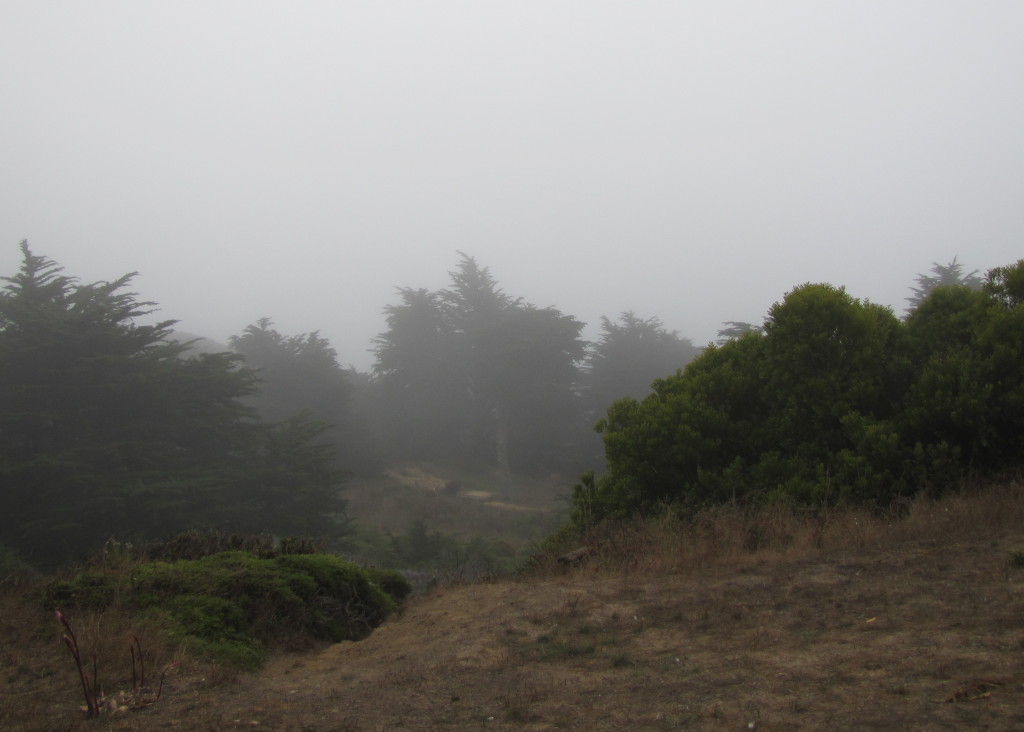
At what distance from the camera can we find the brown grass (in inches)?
140

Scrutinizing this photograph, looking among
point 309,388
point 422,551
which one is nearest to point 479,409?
point 309,388

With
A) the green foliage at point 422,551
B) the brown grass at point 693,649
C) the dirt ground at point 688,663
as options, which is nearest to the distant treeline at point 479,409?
the brown grass at point 693,649

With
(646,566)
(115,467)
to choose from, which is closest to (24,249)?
(115,467)

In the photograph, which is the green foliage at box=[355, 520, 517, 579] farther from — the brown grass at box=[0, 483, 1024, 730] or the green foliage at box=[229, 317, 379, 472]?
the green foliage at box=[229, 317, 379, 472]

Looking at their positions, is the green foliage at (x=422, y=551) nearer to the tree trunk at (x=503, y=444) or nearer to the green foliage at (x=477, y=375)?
the tree trunk at (x=503, y=444)

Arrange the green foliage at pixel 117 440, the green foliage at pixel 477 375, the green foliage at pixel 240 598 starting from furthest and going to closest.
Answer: the green foliage at pixel 477 375 < the green foliage at pixel 117 440 < the green foliage at pixel 240 598

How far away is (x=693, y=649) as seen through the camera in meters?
4.64

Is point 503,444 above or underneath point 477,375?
underneath

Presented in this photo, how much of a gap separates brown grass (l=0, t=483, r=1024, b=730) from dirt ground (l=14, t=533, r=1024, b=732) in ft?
0.06

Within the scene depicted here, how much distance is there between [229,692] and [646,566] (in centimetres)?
393

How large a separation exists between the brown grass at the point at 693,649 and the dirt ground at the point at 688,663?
0.02m

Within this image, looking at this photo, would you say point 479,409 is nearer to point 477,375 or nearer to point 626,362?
point 477,375

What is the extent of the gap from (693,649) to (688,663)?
296 millimetres

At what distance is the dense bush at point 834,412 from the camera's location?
787 cm
